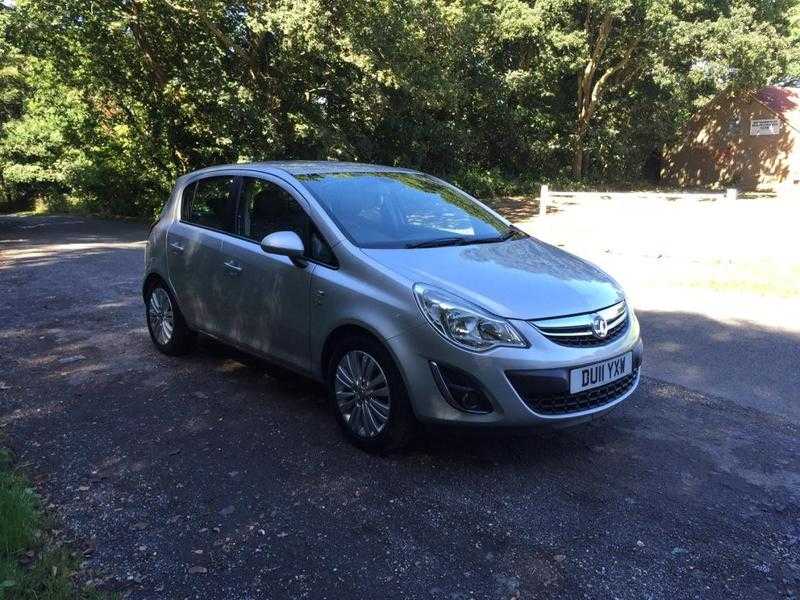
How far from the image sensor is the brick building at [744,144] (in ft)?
120

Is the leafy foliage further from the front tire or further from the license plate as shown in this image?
the license plate

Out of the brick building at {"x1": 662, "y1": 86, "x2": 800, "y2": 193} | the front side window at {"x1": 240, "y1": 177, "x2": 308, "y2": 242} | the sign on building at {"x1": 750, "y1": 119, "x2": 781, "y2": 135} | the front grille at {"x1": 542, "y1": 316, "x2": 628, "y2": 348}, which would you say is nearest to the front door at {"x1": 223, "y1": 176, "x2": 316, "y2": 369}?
the front side window at {"x1": 240, "y1": 177, "x2": 308, "y2": 242}

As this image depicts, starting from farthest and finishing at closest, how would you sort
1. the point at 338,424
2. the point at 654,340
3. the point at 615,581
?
the point at 654,340 < the point at 338,424 < the point at 615,581

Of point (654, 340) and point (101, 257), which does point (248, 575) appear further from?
point (101, 257)

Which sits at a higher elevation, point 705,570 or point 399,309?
point 399,309

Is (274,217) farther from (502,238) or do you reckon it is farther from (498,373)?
(498,373)

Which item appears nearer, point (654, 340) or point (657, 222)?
point (654, 340)

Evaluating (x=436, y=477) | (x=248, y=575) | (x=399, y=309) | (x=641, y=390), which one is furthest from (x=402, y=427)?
(x=641, y=390)

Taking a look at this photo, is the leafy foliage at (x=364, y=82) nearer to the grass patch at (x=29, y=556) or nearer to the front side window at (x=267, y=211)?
the front side window at (x=267, y=211)

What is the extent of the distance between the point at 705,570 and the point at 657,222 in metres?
13.2

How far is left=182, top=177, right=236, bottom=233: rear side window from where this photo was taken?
16.6 feet

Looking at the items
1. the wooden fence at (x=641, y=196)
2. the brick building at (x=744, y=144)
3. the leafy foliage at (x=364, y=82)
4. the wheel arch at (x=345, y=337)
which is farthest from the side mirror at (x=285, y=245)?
the brick building at (x=744, y=144)

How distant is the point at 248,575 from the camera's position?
282 centimetres

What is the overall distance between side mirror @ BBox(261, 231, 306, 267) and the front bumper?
3.03 feet
